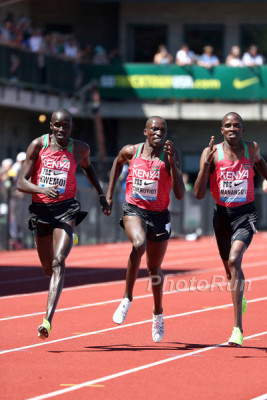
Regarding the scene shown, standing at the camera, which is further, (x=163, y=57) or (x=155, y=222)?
(x=163, y=57)

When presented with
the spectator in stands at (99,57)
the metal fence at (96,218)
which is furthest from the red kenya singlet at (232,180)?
the spectator in stands at (99,57)

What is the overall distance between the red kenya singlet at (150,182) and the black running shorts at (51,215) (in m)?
0.60

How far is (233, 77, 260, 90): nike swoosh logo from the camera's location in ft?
108

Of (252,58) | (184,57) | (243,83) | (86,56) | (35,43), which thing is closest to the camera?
(35,43)

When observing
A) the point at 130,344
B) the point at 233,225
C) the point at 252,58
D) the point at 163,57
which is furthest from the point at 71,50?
the point at 130,344

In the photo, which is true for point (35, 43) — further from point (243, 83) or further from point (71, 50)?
point (243, 83)

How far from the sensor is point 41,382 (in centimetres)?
704

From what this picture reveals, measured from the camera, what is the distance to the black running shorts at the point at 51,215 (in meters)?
9.12

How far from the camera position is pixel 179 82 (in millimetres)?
33188

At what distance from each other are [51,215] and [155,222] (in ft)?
3.17

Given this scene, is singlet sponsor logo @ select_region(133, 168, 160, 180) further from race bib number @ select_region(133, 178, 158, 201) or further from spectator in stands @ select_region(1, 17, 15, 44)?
spectator in stands @ select_region(1, 17, 15, 44)

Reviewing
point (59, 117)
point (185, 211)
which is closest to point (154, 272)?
point (59, 117)

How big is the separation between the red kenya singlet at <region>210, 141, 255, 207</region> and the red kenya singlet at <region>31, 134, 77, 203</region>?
1327 millimetres

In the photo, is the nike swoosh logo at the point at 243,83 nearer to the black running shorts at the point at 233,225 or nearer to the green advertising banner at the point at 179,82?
the green advertising banner at the point at 179,82
